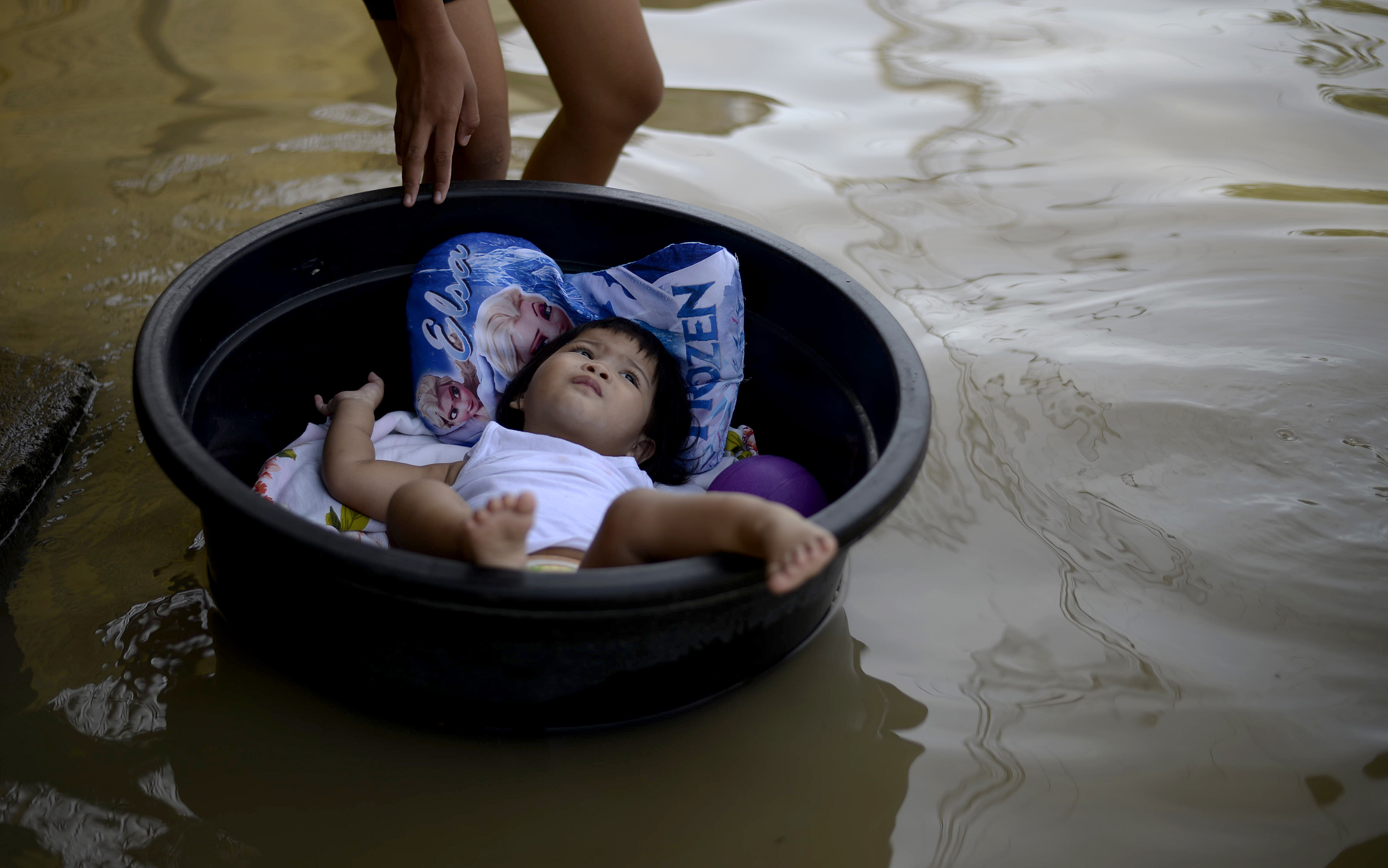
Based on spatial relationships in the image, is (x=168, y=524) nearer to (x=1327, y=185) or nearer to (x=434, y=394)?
(x=434, y=394)

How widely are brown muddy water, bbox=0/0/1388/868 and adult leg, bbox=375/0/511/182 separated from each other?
661 mm

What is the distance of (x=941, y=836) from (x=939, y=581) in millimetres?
410

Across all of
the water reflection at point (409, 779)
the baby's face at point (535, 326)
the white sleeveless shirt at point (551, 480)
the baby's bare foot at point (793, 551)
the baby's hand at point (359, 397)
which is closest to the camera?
the baby's bare foot at point (793, 551)

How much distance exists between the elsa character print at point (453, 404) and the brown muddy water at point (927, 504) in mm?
375

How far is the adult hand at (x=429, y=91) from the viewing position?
4.35 feet

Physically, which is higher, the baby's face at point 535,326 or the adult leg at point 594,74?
the adult leg at point 594,74

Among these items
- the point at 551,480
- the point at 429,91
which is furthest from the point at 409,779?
the point at 429,91

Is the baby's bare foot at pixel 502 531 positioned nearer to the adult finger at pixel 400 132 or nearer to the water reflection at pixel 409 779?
the water reflection at pixel 409 779

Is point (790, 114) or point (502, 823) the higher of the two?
point (790, 114)

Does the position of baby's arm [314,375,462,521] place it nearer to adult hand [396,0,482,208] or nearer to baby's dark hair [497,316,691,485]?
baby's dark hair [497,316,691,485]

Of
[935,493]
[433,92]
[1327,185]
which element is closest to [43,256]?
[433,92]

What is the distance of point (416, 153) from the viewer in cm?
140

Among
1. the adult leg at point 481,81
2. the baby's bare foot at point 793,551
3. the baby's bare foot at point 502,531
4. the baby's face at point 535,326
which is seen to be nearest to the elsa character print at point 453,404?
the baby's face at point 535,326

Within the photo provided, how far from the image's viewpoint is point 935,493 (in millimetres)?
1553
